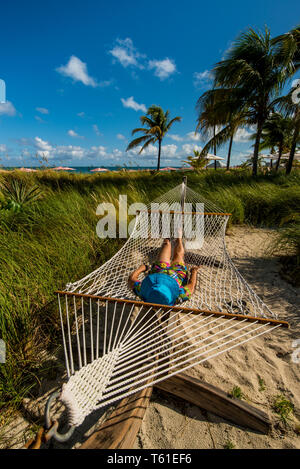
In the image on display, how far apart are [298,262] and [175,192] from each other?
2.43m

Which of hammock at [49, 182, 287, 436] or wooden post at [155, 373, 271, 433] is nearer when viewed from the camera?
hammock at [49, 182, 287, 436]

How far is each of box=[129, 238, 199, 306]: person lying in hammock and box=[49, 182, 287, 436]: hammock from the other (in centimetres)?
7

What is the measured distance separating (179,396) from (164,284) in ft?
2.10

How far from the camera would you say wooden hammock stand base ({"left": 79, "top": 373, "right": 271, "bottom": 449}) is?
770mm

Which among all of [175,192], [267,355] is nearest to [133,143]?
[175,192]

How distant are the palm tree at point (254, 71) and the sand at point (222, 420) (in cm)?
690

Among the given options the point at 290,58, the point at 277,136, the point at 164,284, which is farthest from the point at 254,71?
the point at 277,136

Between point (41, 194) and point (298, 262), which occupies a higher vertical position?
point (41, 194)

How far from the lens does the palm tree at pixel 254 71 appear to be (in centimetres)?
580

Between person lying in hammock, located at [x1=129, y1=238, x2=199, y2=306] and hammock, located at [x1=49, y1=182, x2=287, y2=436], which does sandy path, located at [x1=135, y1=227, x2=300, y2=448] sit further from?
person lying in hammock, located at [x1=129, y1=238, x2=199, y2=306]

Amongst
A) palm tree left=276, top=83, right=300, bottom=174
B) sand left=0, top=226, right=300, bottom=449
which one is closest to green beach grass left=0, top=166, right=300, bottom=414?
sand left=0, top=226, right=300, bottom=449

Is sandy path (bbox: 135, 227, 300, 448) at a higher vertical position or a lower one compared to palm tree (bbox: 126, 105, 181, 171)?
lower
